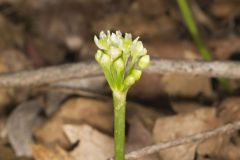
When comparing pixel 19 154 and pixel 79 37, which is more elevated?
pixel 79 37

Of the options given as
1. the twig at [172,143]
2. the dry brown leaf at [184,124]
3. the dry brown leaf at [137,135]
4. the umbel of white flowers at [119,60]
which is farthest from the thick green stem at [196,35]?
the umbel of white flowers at [119,60]

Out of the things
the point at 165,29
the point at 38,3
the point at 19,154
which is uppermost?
the point at 38,3

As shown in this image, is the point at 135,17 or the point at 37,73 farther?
the point at 135,17

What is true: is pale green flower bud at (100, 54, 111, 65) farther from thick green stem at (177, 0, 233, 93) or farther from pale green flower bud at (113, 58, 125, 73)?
thick green stem at (177, 0, 233, 93)

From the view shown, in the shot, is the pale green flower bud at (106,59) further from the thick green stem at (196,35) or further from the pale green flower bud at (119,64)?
the thick green stem at (196,35)

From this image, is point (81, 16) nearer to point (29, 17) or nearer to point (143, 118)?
point (29, 17)

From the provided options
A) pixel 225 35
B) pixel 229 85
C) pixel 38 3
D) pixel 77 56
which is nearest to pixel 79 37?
pixel 77 56
